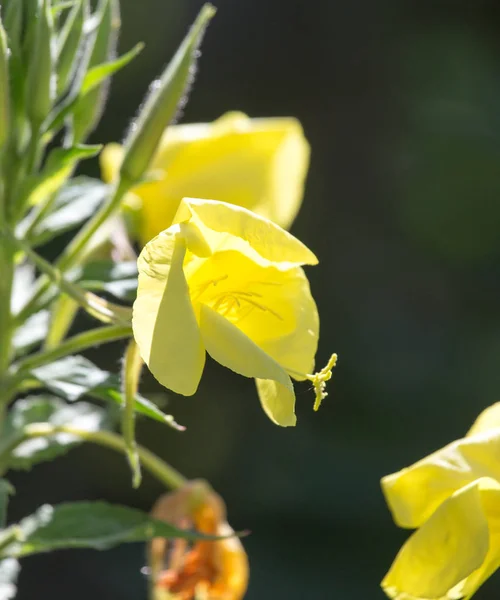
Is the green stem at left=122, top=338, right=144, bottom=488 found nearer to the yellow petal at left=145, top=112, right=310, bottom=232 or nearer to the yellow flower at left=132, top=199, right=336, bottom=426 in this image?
the yellow flower at left=132, top=199, right=336, bottom=426

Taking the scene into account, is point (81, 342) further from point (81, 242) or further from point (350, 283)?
point (350, 283)

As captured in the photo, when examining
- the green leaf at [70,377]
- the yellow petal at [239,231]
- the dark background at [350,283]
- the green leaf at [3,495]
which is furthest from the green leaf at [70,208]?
the dark background at [350,283]

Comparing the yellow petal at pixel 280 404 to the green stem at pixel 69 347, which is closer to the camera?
the yellow petal at pixel 280 404

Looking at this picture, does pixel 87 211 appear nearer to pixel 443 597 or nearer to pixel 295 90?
pixel 443 597

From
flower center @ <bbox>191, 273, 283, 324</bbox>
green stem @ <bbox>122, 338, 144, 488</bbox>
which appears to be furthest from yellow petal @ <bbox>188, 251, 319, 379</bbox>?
green stem @ <bbox>122, 338, 144, 488</bbox>

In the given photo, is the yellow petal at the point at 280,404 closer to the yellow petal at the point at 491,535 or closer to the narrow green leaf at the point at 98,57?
the yellow petal at the point at 491,535

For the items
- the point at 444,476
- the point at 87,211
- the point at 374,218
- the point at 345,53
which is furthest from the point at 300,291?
the point at 345,53

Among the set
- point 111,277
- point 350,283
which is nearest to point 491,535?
point 111,277
